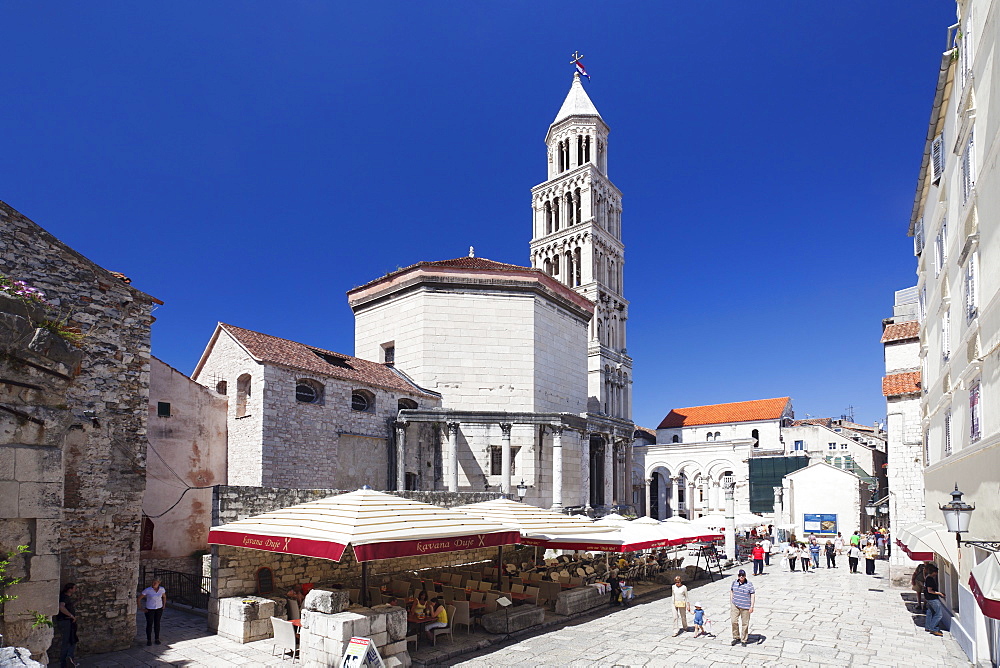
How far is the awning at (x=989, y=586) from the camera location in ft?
27.4

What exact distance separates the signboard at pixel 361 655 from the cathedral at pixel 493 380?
17.2 m

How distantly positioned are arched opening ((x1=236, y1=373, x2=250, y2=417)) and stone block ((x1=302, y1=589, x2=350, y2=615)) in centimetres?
1380

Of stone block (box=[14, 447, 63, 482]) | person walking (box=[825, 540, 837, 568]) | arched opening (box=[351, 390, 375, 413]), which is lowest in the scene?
person walking (box=[825, 540, 837, 568])

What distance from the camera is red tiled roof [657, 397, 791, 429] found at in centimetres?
7225

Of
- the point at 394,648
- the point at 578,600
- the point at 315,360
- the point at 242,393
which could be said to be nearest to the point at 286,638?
the point at 394,648

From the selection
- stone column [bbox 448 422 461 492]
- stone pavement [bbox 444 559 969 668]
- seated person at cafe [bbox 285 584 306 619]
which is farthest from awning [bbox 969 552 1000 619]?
stone column [bbox 448 422 461 492]

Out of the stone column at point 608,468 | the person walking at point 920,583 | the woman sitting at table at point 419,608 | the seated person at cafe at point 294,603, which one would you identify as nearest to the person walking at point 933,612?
the person walking at point 920,583

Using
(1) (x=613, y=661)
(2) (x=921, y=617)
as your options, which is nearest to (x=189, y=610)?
(1) (x=613, y=661)

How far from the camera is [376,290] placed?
35031 mm

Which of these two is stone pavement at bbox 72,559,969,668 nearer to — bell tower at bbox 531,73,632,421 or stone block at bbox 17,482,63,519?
stone block at bbox 17,482,63,519

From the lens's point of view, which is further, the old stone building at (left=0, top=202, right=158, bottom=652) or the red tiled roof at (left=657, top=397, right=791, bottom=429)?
the red tiled roof at (left=657, top=397, right=791, bottom=429)

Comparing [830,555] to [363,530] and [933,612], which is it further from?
[363,530]

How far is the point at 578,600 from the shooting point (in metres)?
17.4

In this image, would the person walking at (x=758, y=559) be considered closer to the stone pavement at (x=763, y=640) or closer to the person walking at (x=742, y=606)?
the stone pavement at (x=763, y=640)
